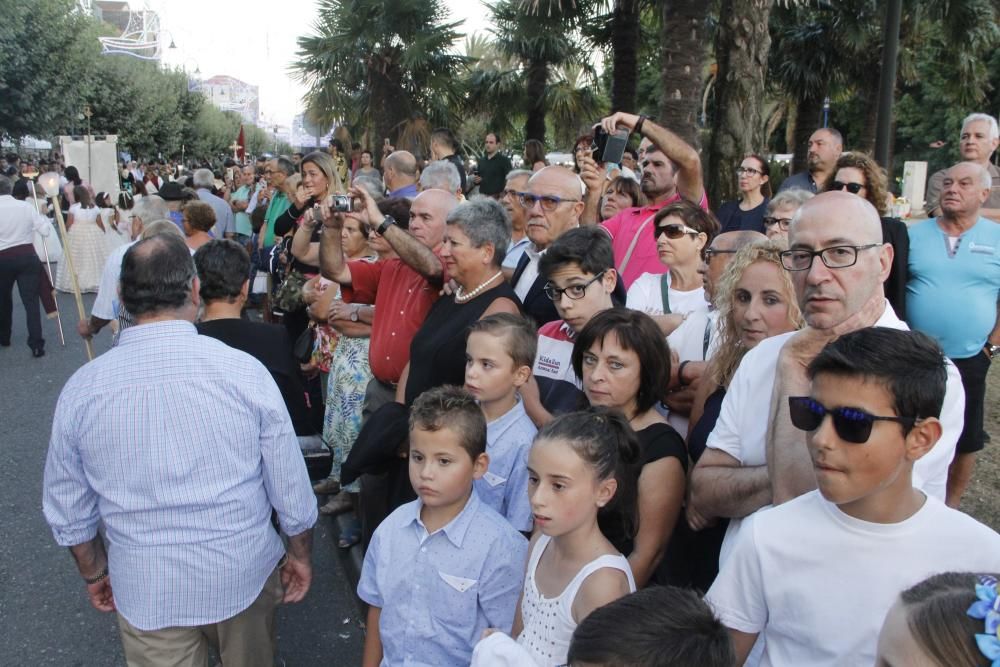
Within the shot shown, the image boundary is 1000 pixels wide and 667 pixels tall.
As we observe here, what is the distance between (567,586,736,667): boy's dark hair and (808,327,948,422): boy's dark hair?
583mm

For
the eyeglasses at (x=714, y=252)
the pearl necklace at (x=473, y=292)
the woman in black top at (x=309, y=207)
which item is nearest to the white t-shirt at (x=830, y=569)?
the eyeglasses at (x=714, y=252)

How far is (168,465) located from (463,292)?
1.62 metres

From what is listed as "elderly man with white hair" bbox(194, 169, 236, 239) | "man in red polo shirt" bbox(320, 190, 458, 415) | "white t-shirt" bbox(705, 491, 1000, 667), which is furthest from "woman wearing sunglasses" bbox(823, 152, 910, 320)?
"elderly man with white hair" bbox(194, 169, 236, 239)

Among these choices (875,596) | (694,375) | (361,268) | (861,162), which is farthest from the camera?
(361,268)

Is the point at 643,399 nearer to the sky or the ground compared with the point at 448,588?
nearer to the sky

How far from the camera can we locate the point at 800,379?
208cm

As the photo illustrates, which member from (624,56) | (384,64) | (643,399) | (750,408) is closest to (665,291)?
(643,399)

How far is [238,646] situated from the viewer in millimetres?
2820

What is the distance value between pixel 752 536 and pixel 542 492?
2.06 feet

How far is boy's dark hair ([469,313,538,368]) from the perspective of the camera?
122 inches

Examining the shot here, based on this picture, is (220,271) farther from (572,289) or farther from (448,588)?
(448,588)

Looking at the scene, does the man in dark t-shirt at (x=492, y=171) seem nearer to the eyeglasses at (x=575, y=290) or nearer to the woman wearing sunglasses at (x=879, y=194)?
the woman wearing sunglasses at (x=879, y=194)

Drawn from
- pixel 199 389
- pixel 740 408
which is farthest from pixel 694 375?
pixel 199 389

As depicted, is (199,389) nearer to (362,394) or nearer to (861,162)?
(362,394)
